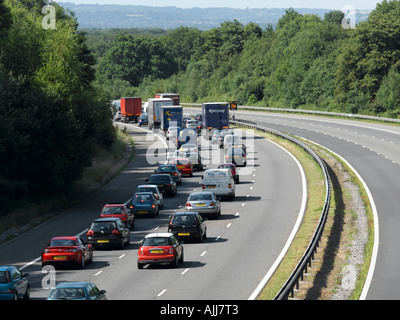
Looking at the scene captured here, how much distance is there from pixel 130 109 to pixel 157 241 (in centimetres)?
9392

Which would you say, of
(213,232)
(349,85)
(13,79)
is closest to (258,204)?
(213,232)

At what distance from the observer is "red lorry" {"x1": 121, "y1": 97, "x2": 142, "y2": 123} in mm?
121875

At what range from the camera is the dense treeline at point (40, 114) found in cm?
4672

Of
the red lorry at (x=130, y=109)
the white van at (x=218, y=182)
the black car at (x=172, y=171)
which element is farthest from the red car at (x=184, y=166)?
the red lorry at (x=130, y=109)

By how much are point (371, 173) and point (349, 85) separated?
2236 inches

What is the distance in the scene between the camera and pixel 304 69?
460ft

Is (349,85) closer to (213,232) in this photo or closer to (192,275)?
(213,232)

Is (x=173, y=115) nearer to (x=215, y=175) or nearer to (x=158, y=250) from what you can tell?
(x=215, y=175)

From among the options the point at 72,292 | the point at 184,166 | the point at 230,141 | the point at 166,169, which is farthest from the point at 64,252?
the point at 230,141

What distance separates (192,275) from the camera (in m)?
29.9

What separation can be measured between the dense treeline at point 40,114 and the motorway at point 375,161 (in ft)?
62.0

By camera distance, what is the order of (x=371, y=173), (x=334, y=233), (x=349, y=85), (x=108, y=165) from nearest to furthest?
(x=334, y=233)
(x=371, y=173)
(x=108, y=165)
(x=349, y=85)

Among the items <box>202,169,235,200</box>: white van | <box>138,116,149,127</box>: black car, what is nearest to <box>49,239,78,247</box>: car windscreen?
<box>202,169,235,200</box>: white van

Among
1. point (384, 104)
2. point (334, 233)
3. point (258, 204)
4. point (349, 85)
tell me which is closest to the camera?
point (334, 233)
